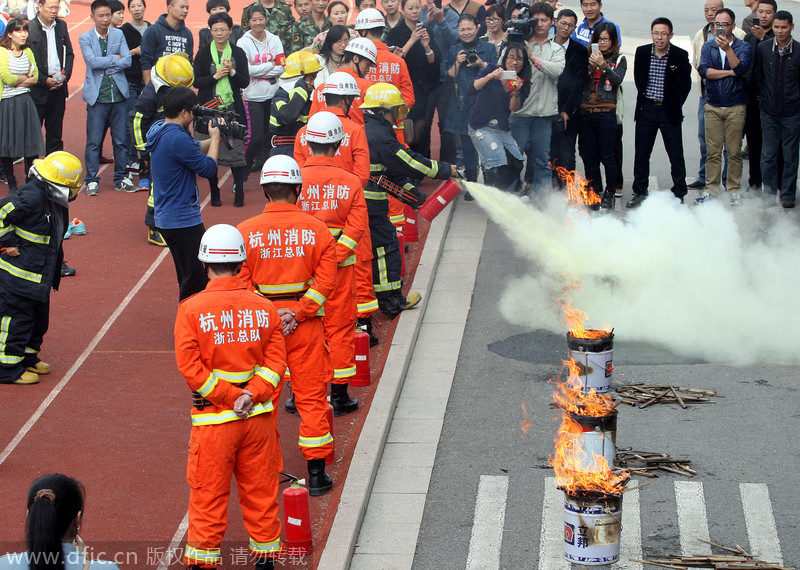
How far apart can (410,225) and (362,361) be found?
3645mm

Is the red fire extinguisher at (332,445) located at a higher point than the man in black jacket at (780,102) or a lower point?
lower

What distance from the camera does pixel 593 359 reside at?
704 cm

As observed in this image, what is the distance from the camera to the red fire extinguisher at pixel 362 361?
9.49 meters

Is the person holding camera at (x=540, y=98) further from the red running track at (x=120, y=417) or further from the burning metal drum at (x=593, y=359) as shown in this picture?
the burning metal drum at (x=593, y=359)

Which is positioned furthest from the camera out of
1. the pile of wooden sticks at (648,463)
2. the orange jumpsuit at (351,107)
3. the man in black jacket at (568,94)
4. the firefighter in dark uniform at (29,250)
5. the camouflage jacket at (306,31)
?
the camouflage jacket at (306,31)

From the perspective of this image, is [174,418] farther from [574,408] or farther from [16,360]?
[574,408]

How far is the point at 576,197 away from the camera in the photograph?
13.7 metres

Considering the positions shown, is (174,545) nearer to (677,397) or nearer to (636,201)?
(677,397)

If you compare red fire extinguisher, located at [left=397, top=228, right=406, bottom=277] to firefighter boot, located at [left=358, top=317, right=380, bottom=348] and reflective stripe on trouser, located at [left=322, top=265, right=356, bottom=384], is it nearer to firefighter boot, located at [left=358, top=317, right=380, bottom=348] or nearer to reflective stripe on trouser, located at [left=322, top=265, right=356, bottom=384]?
firefighter boot, located at [left=358, top=317, right=380, bottom=348]

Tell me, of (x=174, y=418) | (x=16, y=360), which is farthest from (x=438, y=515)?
(x=16, y=360)

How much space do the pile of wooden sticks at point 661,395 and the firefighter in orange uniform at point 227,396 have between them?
3898 millimetres

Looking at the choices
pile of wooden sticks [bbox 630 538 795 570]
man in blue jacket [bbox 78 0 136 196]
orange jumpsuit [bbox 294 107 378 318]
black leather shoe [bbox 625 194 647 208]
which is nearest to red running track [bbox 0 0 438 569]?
orange jumpsuit [bbox 294 107 378 318]

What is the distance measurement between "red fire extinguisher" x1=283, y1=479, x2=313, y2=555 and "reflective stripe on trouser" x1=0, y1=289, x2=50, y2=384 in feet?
12.4

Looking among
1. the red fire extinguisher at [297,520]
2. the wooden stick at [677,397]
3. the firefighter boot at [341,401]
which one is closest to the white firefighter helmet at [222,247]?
the red fire extinguisher at [297,520]
